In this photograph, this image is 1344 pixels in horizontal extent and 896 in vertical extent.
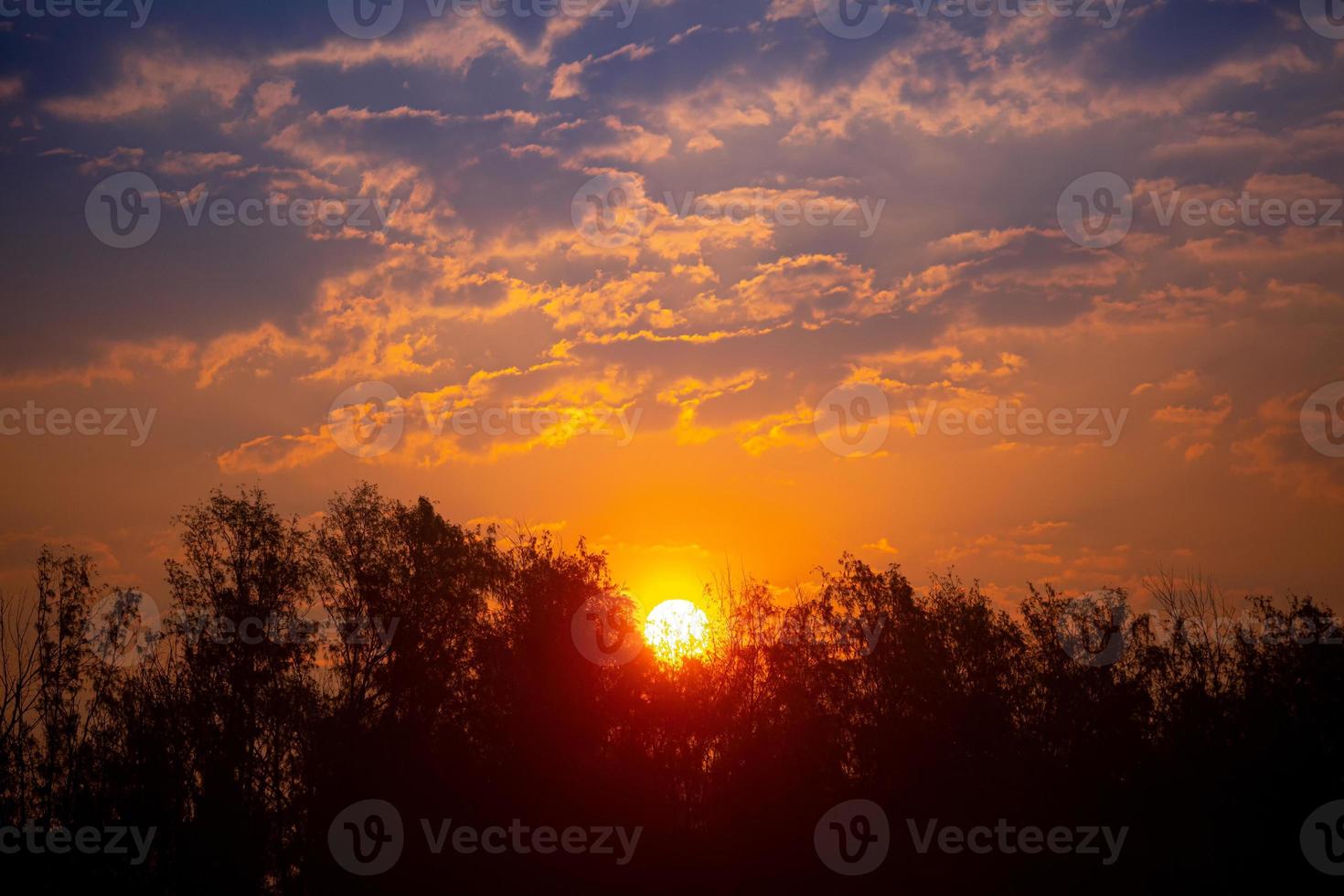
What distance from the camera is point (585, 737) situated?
4281 cm

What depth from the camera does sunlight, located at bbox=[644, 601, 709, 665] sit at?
47.5m

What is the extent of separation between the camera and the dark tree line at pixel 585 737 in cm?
4144

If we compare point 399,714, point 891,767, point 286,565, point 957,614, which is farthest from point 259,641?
point 957,614

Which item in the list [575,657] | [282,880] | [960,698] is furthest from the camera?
[960,698]

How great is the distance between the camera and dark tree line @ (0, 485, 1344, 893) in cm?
4144

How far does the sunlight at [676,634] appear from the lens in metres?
47.5

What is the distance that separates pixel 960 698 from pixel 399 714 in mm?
27770

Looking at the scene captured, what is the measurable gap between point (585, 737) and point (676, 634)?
7.68 m

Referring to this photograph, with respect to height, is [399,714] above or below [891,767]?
above

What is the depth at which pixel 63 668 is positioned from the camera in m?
44.4

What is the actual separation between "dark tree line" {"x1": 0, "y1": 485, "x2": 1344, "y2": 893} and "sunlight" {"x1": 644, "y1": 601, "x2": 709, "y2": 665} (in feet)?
3.23

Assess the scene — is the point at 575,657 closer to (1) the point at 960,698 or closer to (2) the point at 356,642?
(2) the point at 356,642

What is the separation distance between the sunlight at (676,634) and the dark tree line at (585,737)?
0.98 m

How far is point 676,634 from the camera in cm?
4856
